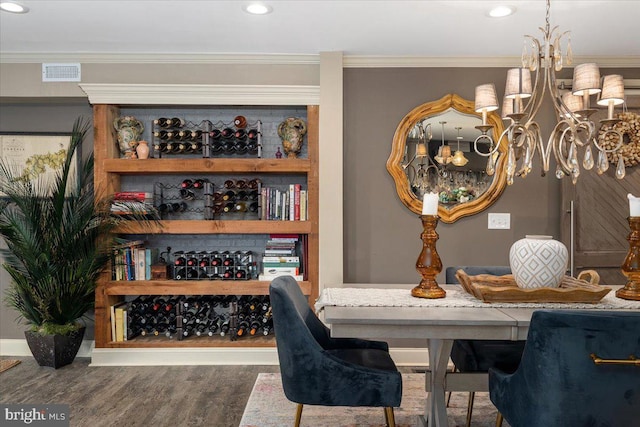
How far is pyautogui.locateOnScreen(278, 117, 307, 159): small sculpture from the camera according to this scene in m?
3.68

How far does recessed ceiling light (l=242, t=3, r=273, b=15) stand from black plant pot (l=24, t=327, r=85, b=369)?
2.67 metres

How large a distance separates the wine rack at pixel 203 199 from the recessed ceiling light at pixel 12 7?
873 millimetres

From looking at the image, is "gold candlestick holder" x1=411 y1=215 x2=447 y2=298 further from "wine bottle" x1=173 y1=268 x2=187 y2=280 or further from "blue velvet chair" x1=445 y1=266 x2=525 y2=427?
"wine bottle" x1=173 y1=268 x2=187 y2=280

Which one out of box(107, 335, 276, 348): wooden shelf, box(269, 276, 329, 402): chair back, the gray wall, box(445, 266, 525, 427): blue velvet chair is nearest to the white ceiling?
the gray wall

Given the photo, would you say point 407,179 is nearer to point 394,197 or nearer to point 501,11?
point 394,197

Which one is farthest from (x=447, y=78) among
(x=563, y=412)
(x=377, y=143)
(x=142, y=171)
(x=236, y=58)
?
(x=563, y=412)

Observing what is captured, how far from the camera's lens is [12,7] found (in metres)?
2.78

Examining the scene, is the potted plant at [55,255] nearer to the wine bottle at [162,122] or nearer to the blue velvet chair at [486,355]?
the wine bottle at [162,122]

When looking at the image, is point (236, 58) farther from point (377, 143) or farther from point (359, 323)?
point (359, 323)

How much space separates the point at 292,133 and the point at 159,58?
1.21 metres

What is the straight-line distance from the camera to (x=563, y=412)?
1468 millimetres

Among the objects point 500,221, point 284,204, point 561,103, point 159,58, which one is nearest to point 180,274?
point 284,204

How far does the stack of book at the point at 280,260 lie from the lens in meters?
3.66

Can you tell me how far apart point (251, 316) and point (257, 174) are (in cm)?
118
